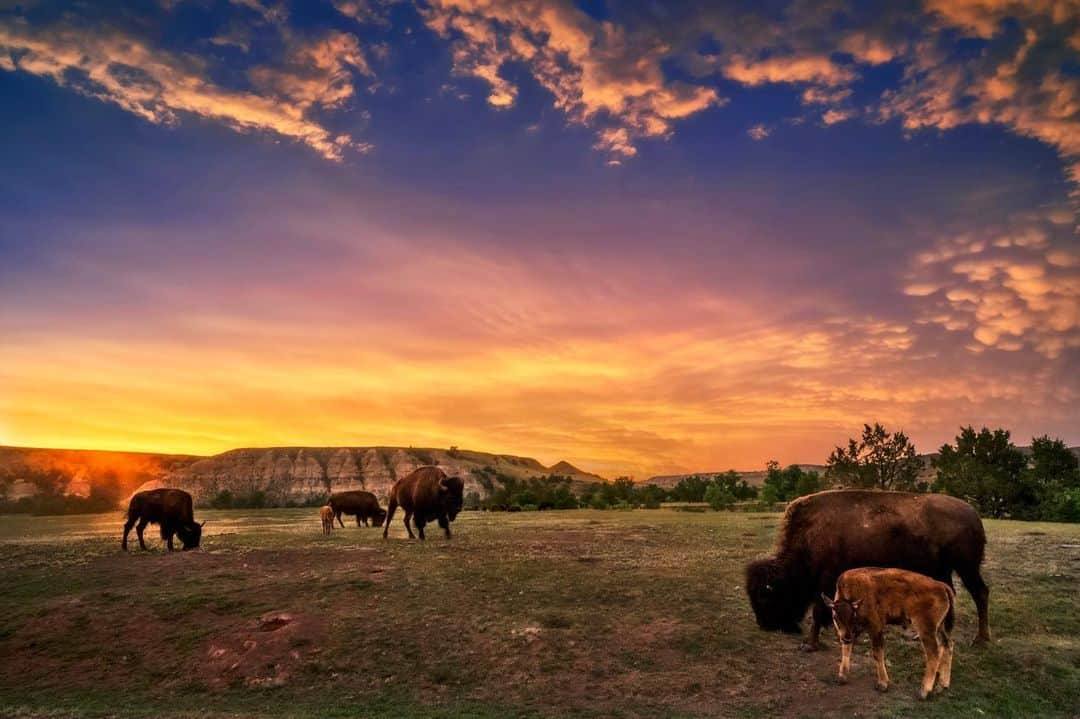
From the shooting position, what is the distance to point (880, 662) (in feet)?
29.6

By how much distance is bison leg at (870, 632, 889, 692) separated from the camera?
8.86 meters

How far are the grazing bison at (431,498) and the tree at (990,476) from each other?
56530 mm

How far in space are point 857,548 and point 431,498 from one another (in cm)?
1746

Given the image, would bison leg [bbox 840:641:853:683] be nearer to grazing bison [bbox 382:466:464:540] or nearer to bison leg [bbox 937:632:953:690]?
bison leg [bbox 937:632:953:690]

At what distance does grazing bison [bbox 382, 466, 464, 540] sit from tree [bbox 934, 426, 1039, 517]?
56.5 meters

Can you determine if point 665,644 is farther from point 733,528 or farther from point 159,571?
point 733,528

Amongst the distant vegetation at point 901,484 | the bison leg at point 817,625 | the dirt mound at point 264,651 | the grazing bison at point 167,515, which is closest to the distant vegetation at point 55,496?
the distant vegetation at point 901,484

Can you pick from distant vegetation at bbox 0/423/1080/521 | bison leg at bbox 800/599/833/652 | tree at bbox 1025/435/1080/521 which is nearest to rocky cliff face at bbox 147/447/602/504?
distant vegetation at bbox 0/423/1080/521

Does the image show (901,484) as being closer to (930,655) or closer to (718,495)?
(718,495)

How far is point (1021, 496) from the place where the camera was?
57.4 m

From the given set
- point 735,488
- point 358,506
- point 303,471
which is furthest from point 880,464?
point 303,471

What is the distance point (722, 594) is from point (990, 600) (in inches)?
238

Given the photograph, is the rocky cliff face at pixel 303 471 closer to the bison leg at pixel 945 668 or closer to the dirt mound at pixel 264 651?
A: the dirt mound at pixel 264 651

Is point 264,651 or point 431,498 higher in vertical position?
point 431,498
